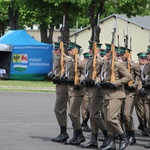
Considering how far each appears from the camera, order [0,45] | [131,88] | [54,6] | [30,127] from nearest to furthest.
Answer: [131,88] < [30,127] < [0,45] < [54,6]

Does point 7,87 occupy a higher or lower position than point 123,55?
lower

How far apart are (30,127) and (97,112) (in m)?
4.06

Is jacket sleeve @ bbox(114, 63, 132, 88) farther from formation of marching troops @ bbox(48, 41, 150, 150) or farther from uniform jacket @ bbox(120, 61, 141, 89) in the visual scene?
uniform jacket @ bbox(120, 61, 141, 89)

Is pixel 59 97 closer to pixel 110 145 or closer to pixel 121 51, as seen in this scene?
pixel 121 51

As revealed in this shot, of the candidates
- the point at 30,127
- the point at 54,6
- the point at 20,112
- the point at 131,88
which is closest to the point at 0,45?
the point at 54,6

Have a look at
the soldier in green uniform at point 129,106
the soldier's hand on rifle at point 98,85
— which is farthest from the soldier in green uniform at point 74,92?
the soldier in green uniform at point 129,106

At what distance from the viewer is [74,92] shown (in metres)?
13.9

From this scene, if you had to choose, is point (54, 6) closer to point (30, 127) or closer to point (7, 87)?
point (7, 87)

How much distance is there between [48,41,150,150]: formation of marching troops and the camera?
1309cm

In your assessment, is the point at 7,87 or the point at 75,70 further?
the point at 7,87

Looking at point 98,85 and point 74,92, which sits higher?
point 98,85

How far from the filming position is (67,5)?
1581 inches

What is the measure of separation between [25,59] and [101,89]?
87.8 ft

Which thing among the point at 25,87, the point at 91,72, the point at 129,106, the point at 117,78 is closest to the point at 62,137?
the point at 129,106
